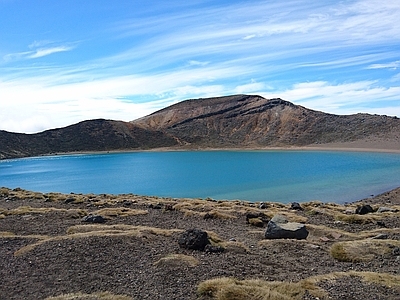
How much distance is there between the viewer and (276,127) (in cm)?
17138

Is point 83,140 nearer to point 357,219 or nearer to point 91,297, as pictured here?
point 357,219

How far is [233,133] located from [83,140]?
72438mm

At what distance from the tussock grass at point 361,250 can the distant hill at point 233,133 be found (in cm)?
13615

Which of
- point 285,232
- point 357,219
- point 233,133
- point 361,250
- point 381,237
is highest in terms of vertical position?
point 233,133

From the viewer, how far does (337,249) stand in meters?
11.0

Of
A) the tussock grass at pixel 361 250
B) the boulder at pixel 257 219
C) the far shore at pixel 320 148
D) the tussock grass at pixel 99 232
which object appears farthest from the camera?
the far shore at pixel 320 148

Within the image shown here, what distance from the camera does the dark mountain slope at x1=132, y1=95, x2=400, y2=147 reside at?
147 metres

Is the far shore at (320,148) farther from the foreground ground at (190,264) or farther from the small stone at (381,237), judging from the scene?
the foreground ground at (190,264)

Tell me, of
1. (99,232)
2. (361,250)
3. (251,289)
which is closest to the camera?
(251,289)

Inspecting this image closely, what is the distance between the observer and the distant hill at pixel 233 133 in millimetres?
151000

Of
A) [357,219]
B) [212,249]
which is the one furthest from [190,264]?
[357,219]

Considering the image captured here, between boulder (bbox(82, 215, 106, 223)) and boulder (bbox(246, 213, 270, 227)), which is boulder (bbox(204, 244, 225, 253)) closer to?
boulder (bbox(246, 213, 270, 227))

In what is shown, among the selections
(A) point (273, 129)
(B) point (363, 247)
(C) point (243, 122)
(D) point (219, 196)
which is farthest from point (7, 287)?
(C) point (243, 122)

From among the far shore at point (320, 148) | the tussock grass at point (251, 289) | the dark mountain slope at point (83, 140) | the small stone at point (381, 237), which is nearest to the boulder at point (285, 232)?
the small stone at point (381, 237)
